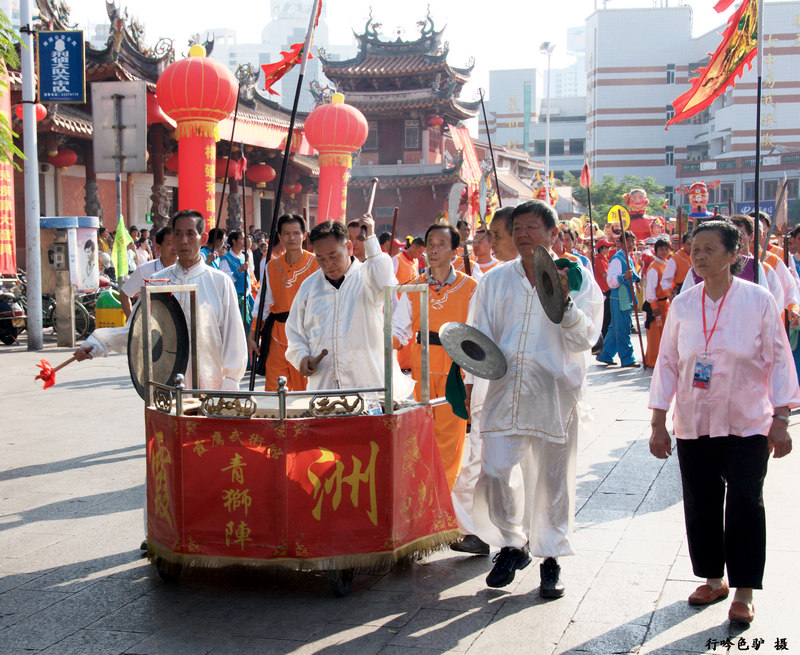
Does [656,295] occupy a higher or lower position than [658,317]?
higher

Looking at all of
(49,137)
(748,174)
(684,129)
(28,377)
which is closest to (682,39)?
(684,129)

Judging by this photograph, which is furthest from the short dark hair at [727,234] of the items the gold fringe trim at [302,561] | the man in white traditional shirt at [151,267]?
the man in white traditional shirt at [151,267]

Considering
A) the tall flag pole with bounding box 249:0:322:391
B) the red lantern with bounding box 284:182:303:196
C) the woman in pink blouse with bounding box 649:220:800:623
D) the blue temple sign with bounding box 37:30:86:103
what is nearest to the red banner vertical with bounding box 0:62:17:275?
the blue temple sign with bounding box 37:30:86:103

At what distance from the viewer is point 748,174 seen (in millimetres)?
53938

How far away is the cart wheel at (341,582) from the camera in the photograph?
144 inches

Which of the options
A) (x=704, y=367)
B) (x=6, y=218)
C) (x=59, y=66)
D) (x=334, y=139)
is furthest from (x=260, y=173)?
(x=704, y=367)

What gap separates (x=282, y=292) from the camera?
20.1 ft

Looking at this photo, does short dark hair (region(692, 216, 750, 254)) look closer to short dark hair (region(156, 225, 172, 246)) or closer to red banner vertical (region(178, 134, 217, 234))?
short dark hair (region(156, 225, 172, 246))

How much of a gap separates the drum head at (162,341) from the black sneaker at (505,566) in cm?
170

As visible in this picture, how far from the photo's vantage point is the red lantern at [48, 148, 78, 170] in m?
16.4

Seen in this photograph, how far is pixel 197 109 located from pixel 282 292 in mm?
8655

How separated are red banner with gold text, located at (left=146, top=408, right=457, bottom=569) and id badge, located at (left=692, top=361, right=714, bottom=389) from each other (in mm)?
1180

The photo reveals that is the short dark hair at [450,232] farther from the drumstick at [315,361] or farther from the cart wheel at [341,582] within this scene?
the cart wheel at [341,582]

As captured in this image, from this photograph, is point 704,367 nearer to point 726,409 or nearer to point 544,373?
point 726,409
